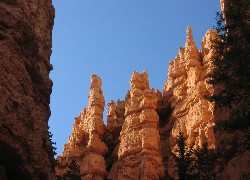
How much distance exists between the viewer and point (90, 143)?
49531 millimetres

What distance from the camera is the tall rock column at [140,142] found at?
42562mm

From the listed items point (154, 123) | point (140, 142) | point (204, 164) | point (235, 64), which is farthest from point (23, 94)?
point (154, 123)

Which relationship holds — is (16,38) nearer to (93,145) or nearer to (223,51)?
(223,51)

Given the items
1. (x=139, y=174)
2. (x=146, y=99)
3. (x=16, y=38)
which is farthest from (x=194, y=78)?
(x=16, y=38)

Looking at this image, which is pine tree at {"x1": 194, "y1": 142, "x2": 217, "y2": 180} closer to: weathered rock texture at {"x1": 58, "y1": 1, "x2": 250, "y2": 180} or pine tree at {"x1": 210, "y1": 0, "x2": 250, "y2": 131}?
pine tree at {"x1": 210, "y1": 0, "x2": 250, "y2": 131}

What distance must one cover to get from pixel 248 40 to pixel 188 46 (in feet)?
94.3

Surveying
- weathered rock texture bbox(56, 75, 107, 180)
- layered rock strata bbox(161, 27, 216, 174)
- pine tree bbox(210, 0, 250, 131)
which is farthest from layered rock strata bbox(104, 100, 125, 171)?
pine tree bbox(210, 0, 250, 131)

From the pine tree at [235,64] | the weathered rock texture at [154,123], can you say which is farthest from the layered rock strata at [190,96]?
the pine tree at [235,64]

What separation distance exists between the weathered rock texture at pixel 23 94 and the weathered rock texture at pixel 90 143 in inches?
888

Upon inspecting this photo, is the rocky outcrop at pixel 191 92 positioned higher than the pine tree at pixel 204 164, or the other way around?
the rocky outcrop at pixel 191 92

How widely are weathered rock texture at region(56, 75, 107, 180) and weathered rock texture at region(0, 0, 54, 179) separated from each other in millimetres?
22554

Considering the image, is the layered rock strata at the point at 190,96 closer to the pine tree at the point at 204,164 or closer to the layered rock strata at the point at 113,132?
the layered rock strata at the point at 113,132

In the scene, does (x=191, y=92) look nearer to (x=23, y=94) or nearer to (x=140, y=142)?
(x=140, y=142)

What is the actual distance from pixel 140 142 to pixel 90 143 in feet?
24.2
